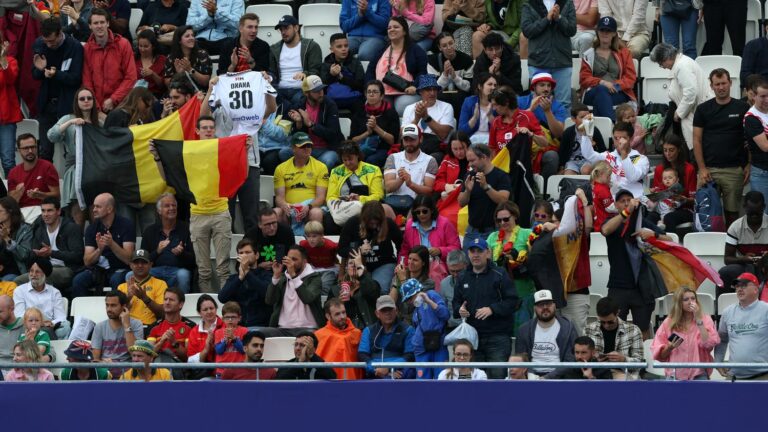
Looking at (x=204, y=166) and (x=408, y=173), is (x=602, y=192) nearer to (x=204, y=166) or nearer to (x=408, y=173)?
(x=408, y=173)

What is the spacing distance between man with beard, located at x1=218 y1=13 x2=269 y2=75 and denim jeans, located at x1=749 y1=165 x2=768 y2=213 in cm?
461

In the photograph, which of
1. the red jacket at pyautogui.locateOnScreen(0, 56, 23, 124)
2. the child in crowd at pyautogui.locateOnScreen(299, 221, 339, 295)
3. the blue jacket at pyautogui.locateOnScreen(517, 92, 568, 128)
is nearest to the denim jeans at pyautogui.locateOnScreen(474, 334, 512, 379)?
the child in crowd at pyautogui.locateOnScreen(299, 221, 339, 295)

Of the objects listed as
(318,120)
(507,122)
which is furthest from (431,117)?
(318,120)

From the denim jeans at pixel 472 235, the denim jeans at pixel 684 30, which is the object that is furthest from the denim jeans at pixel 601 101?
the denim jeans at pixel 472 235

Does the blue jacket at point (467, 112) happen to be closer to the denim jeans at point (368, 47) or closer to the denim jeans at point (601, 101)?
the denim jeans at point (601, 101)

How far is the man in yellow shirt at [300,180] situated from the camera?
15.9 metres

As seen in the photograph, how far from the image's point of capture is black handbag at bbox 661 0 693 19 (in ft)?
57.2

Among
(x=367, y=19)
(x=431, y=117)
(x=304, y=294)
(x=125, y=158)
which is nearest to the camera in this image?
(x=304, y=294)

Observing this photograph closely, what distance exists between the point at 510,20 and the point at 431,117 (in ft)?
5.73

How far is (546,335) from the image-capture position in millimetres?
13477

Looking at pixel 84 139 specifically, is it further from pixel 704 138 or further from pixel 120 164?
pixel 704 138

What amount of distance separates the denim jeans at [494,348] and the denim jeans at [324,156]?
3.07 metres

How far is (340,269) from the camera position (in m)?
14.8

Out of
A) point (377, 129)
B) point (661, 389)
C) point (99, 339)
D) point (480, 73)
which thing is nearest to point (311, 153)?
point (377, 129)
